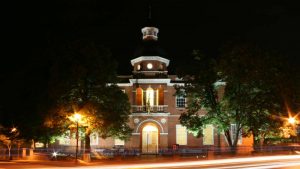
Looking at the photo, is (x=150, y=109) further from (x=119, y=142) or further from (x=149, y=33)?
(x=149, y=33)

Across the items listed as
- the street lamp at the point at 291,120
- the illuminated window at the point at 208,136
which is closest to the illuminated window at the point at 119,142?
the illuminated window at the point at 208,136

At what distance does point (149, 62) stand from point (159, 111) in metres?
6.02

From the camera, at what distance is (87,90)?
135ft

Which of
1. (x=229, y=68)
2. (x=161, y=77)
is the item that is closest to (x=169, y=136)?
(x=161, y=77)

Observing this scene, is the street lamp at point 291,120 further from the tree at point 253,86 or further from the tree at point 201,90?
the tree at point 201,90

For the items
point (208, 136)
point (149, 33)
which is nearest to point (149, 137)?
point (208, 136)

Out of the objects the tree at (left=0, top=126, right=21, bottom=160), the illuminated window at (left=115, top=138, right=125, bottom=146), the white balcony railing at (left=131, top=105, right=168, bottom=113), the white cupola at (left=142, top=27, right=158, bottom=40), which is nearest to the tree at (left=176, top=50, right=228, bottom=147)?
the white balcony railing at (left=131, top=105, right=168, bottom=113)

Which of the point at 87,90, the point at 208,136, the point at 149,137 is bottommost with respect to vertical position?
the point at 149,137

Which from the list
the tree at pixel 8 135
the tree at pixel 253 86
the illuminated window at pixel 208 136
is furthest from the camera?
the illuminated window at pixel 208 136

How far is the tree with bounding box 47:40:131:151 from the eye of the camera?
38.7 m

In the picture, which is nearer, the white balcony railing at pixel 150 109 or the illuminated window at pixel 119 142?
the white balcony railing at pixel 150 109

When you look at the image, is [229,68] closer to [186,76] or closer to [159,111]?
[186,76]

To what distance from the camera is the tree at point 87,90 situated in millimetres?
38719

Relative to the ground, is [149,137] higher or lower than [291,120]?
lower
